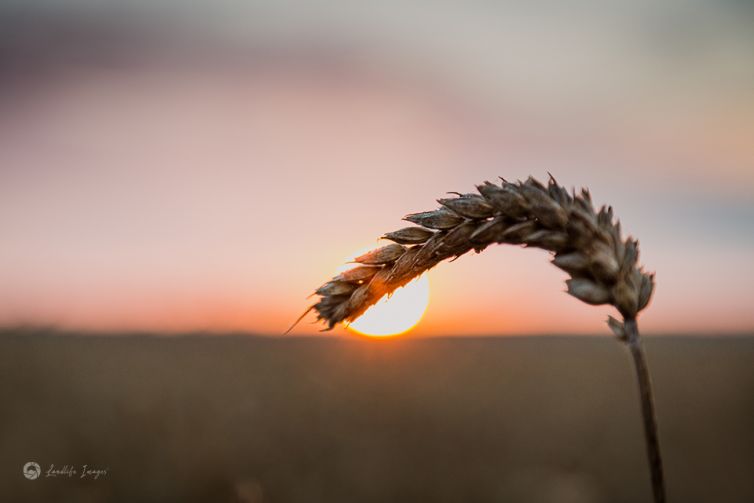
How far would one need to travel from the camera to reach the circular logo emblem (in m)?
8.70

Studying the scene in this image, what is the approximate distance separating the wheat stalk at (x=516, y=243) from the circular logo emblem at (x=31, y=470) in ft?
30.8

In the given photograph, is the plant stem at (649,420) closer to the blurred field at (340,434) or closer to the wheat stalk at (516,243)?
the wheat stalk at (516,243)

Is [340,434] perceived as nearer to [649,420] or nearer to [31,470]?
[31,470]

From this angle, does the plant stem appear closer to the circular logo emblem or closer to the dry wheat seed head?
A: the dry wheat seed head

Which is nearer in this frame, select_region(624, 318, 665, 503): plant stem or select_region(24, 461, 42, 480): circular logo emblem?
select_region(624, 318, 665, 503): plant stem

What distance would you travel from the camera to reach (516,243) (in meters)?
1.56

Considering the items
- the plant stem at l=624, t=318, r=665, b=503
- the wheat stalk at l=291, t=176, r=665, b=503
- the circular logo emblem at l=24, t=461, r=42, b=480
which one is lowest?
the circular logo emblem at l=24, t=461, r=42, b=480

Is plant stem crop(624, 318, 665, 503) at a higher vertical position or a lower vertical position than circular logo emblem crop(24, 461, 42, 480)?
higher

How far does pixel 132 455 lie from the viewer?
10125 millimetres

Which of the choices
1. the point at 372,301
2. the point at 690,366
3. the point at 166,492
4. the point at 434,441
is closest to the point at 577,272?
the point at 372,301

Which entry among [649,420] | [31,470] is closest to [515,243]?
[649,420]

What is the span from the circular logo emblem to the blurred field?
0.39ft

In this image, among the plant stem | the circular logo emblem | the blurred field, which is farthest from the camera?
the blurred field

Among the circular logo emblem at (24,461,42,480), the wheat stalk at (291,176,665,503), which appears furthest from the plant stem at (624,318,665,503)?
the circular logo emblem at (24,461,42,480)
